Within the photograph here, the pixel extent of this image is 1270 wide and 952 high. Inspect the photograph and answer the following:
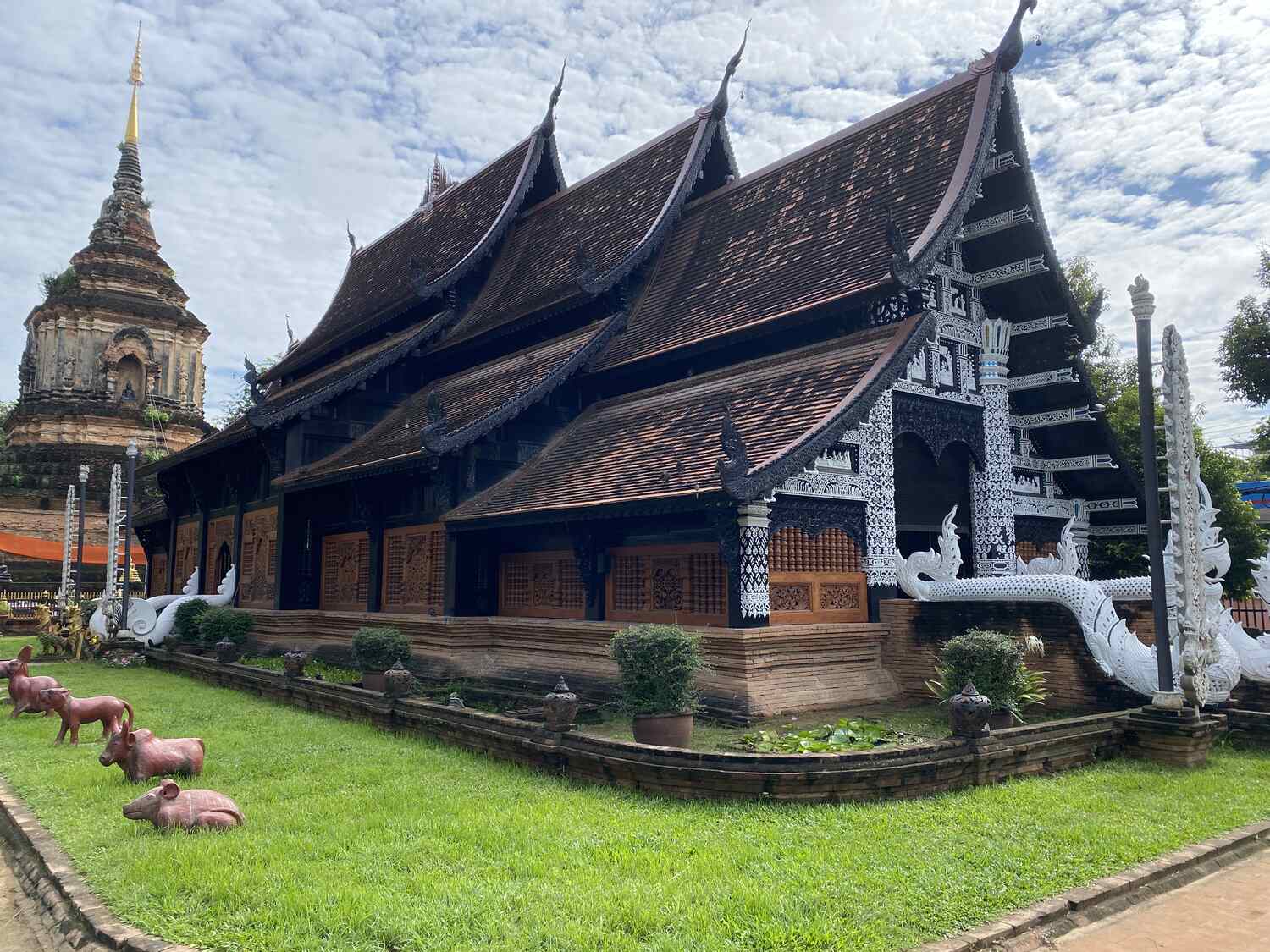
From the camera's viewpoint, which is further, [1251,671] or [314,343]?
[314,343]

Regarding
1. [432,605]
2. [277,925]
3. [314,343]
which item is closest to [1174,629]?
[277,925]

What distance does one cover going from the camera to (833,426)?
10.2 metres

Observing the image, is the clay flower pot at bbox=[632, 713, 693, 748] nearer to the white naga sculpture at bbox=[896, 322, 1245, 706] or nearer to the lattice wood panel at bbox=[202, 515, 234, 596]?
the white naga sculpture at bbox=[896, 322, 1245, 706]

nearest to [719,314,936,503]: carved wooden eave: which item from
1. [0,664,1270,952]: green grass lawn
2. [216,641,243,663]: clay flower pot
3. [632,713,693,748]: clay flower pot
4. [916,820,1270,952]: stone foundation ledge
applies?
[632,713,693,748]: clay flower pot

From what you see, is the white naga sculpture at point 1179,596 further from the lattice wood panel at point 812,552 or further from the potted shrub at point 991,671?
the lattice wood panel at point 812,552

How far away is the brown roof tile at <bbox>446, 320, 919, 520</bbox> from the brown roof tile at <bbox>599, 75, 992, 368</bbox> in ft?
2.31

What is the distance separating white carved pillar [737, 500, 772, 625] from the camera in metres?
9.83

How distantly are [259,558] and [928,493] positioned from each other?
43.2 ft

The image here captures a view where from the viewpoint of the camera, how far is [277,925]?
4527 mm

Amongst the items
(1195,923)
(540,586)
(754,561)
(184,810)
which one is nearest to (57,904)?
(184,810)

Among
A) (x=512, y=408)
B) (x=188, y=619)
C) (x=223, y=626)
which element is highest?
(x=512, y=408)

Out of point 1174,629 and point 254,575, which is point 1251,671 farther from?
point 254,575

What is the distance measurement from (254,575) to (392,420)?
4856mm

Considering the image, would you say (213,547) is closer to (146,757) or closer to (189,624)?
(189,624)
